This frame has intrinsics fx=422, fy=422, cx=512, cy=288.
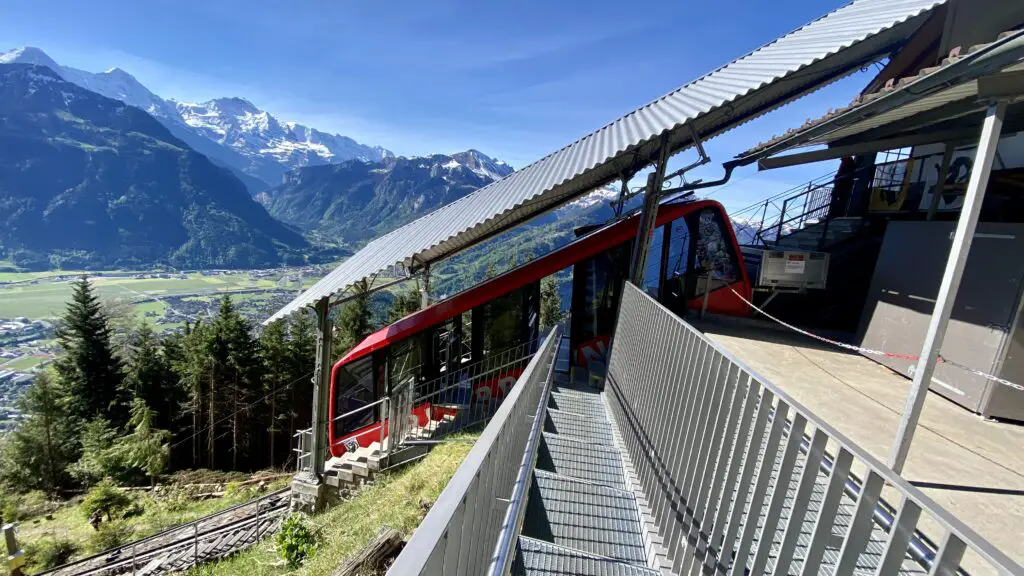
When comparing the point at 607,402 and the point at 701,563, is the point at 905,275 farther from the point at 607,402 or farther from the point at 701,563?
the point at 701,563

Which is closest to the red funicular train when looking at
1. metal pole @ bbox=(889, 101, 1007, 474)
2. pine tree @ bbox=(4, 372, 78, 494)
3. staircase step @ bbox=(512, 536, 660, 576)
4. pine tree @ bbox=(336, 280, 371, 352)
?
metal pole @ bbox=(889, 101, 1007, 474)

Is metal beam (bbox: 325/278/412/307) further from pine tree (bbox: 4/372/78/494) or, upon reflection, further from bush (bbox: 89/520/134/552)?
pine tree (bbox: 4/372/78/494)

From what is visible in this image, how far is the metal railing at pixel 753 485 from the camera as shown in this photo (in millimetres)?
1362

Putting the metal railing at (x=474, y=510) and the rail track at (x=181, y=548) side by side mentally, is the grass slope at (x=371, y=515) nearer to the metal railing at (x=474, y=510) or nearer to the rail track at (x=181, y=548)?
the rail track at (x=181, y=548)

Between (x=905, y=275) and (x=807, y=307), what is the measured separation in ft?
10.9

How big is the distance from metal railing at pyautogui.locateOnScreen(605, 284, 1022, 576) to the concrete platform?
529 millimetres

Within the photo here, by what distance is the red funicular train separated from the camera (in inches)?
330

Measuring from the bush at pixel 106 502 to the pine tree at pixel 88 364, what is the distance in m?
11.0

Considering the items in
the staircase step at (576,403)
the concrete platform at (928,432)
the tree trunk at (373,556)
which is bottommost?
the tree trunk at (373,556)

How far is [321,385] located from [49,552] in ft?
50.1

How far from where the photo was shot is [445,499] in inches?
53.7

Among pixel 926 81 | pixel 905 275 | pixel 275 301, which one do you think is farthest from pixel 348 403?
pixel 275 301

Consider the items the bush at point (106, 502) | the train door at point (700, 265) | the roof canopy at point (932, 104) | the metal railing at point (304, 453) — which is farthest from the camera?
the bush at point (106, 502)

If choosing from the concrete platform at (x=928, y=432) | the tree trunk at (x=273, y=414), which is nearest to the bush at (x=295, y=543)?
the concrete platform at (x=928, y=432)
